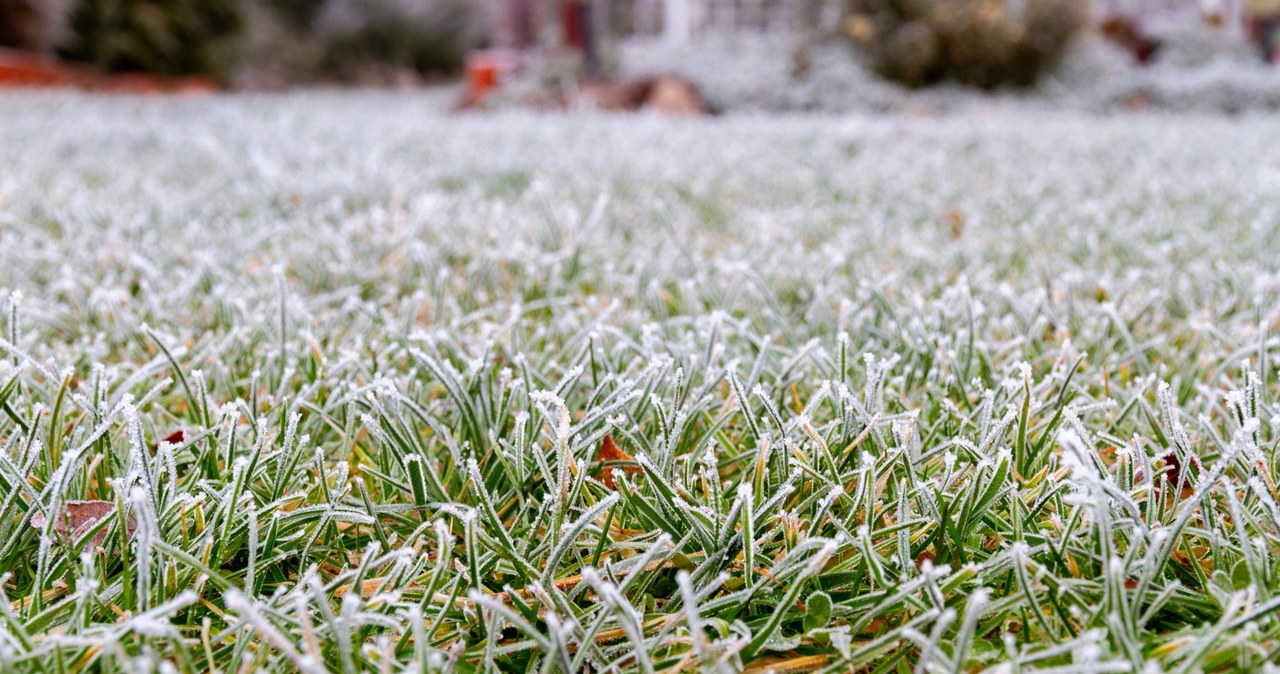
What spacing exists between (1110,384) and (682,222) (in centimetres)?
141

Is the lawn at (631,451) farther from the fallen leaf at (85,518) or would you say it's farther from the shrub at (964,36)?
the shrub at (964,36)

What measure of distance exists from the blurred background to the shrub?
1 cm

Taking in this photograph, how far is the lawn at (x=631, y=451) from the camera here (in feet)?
2.52

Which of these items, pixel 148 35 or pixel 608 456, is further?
pixel 148 35

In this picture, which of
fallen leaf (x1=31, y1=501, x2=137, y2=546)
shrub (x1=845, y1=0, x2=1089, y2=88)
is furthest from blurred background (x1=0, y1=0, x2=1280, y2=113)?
fallen leaf (x1=31, y1=501, x2=137, y2=546)

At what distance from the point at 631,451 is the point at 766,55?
8641 millimetres

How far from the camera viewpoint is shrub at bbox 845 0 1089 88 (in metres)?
8.31

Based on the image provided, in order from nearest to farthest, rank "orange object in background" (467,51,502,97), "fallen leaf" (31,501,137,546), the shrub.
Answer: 1. "fallen leaf" (31,501,137,546)
2. the shrub
3. "orange object in background" (467,51,502,97)

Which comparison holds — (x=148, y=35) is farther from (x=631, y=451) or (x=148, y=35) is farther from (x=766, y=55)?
(x=631, y=451)

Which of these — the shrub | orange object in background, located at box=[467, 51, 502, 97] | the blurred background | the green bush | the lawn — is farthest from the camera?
the green bush

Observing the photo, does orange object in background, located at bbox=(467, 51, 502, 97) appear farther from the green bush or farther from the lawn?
the lawn

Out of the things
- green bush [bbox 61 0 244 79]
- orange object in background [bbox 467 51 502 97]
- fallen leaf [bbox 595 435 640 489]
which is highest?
green bush [bbox 61 0 244 79]

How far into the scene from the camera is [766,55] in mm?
9203

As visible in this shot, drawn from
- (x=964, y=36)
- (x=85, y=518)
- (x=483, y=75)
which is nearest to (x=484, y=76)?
(x=483, y=75)
